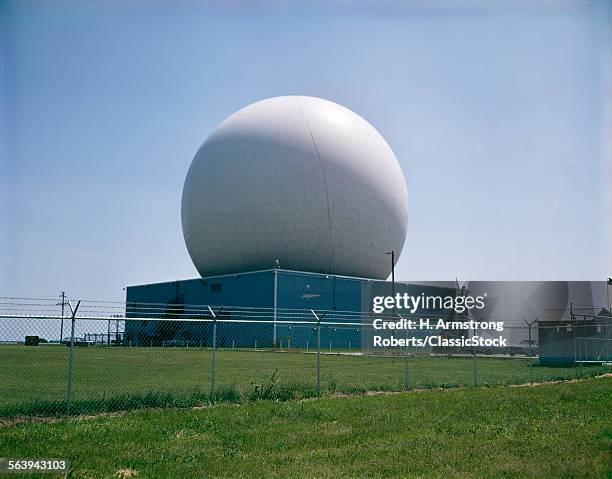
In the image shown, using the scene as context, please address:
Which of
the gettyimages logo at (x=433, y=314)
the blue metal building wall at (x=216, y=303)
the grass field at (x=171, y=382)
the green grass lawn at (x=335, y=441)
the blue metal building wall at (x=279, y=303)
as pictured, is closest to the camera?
the green grass lawn at (x=335, y=441)

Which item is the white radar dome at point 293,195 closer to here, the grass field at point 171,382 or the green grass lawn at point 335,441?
the grass field at point 171,382

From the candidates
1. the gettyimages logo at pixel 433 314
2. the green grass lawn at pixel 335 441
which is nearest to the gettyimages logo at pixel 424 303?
the gettyimages logo at pixel 433 314

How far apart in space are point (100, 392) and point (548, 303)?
179 feet

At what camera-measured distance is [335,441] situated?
26.2 feet

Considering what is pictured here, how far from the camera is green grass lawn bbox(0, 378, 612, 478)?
6.51 m

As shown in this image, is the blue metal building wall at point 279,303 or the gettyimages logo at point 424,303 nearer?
the blue metal building wall at point 279,303

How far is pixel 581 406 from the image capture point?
11.2m

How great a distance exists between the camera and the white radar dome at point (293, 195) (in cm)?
4691

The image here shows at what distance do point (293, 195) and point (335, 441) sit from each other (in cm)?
3903

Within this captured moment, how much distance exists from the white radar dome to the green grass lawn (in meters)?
35.7

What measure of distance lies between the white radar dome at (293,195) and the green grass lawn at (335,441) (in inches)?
1406

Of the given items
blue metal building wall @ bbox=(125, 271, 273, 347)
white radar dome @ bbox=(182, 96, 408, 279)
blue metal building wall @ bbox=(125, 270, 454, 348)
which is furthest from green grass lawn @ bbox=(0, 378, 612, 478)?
white radar dome @ bbox=(182, 96, 408, 279)

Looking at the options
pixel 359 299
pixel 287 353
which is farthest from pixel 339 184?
pixel 287 353

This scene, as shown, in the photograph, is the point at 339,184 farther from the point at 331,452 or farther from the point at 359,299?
the point at 331,452
